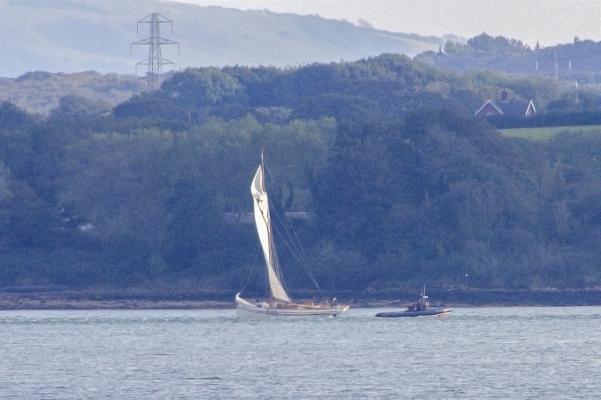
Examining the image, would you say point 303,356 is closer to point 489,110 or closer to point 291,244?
point 291,244

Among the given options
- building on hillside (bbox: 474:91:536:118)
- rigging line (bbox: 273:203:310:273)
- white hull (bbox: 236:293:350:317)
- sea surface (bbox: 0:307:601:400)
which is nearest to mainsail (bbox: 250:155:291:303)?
white hull (bbox: 236:293:350:317)

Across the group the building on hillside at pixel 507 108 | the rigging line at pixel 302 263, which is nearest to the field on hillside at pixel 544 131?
the building on hillside at pixel 507 108

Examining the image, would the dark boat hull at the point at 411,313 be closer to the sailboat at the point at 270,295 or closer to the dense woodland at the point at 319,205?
the sailboat at the point at 270,295

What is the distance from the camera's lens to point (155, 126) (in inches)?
4638

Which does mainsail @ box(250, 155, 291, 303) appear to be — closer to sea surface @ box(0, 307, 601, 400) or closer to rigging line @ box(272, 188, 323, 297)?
sea surface @ box(0, 307, 601, 400)

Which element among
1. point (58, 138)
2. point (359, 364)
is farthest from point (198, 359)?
point (58, 138)

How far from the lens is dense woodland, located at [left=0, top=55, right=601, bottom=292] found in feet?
321

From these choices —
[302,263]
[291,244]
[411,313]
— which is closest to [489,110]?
[291,244]

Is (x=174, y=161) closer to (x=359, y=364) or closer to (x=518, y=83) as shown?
(x=359, y=364)

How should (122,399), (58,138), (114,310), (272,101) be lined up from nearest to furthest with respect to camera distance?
1. (122,399)
2. (114,310)
3. (58,138)
4. (272,101)

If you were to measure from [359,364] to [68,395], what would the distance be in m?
11.9

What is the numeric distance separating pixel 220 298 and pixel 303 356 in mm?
30783

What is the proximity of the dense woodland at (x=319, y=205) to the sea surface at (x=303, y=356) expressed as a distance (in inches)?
342

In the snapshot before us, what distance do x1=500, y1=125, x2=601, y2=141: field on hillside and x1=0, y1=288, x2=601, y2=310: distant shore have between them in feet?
68.5
